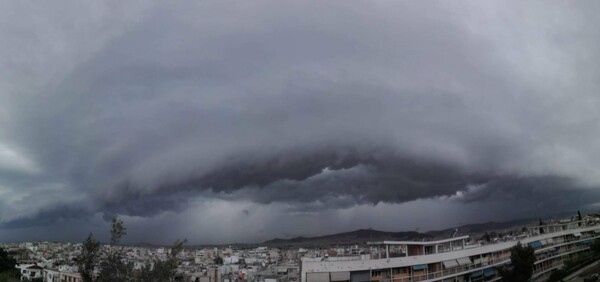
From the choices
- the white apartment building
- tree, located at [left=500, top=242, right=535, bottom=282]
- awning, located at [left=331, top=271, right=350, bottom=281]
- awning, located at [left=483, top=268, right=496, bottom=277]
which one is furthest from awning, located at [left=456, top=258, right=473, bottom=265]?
awning, located at [left=331, top=271, right=350, bottom=281]

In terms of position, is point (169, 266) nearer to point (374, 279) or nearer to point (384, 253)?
point (374, 279)

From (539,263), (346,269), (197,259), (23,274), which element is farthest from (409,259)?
(23,274)

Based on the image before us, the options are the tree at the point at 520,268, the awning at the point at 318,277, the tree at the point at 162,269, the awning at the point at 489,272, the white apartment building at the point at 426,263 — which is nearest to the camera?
the tree at the point at 162,269

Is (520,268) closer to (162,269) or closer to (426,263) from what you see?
(426,263)

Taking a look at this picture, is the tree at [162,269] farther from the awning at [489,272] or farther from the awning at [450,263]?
the awning at [489,272]

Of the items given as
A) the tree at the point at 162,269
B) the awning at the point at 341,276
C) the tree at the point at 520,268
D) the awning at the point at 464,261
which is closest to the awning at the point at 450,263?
the awning at the point at 464,261

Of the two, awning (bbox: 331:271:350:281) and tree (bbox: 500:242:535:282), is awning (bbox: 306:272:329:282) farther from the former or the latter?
tree (bbox: 500:242:535:282)
